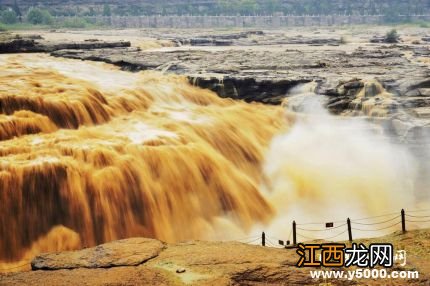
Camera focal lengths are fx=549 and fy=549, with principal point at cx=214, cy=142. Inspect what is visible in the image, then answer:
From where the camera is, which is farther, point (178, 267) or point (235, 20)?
point (235, 20)

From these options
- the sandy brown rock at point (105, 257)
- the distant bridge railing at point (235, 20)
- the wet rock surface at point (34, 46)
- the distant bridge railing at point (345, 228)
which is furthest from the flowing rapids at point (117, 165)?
the distant bridge railing at point (235, 20)

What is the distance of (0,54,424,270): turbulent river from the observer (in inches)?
630

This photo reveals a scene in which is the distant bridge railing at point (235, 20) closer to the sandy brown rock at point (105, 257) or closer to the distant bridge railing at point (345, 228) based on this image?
the distant bridge railing at point (345, 228)

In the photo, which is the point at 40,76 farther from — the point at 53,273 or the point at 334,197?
the point at 53,273

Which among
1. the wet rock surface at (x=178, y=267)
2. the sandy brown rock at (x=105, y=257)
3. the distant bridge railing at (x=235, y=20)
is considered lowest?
the wet rock surface at (x=178, y=267)

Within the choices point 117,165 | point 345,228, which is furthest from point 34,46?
point 345,228

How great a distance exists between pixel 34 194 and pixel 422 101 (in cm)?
1741

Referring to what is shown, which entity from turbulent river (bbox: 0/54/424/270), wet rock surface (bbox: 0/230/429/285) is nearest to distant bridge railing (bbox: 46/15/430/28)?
turbulent river (bbox: 0/54/424/270)

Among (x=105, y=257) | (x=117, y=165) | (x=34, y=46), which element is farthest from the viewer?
(x=34, y=46)

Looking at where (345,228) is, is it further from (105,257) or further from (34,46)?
(34,46)

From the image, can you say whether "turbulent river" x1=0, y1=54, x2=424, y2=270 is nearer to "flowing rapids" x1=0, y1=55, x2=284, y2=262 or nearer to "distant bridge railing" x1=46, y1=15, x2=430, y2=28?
"flowing rapids" x1=0, y1=55, x2=284, y2=262

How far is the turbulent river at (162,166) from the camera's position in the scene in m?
16.0

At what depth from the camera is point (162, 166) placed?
18594 millimetres

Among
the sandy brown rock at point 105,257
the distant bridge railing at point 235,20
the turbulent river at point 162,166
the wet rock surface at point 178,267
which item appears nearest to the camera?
the wet rock surface at point 178,267
